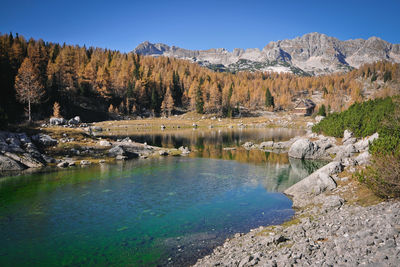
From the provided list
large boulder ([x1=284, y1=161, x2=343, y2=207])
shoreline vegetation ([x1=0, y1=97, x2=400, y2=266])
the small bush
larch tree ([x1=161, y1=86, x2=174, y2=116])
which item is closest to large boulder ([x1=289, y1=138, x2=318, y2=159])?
shoreline vegetation ([x1=0, y1=97, x2=400, y2=266])

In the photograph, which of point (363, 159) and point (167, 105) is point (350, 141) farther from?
point (167, 105)

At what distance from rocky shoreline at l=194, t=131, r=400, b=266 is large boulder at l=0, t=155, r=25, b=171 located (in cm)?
3659

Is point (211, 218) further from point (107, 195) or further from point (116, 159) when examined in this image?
point (116, 159)

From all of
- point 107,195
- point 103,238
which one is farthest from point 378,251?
point 107,195

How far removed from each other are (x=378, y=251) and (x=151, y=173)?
31.7m

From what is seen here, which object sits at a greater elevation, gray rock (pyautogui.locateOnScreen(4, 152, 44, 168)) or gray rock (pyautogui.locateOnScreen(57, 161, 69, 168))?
gray rock (pyautogui.locateOnScreen(4, 152, 44, 168))

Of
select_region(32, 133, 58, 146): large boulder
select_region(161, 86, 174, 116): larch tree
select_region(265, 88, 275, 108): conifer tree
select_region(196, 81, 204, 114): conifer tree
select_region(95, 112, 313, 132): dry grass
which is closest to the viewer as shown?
select_region(32, 133, 58, 146): large boulder

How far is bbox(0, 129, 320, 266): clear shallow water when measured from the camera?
16.0 metres

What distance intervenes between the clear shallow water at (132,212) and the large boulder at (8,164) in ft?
15.1

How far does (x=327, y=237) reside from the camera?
1338 cm

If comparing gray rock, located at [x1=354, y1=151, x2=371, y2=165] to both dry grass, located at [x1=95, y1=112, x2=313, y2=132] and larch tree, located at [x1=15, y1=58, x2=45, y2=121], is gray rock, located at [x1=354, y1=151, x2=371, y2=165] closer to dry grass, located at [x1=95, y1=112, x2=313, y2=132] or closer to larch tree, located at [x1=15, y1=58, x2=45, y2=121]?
larch tree, located at [x1=15, y1=58, x2=45, y2=121]

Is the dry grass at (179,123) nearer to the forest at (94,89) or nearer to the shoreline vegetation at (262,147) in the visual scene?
the shoreline vegetation at (262,147)

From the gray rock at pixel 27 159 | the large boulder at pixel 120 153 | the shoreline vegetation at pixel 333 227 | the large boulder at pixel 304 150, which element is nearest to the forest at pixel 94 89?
the large boulder at pixel 304 150

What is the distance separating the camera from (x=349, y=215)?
650 inches
